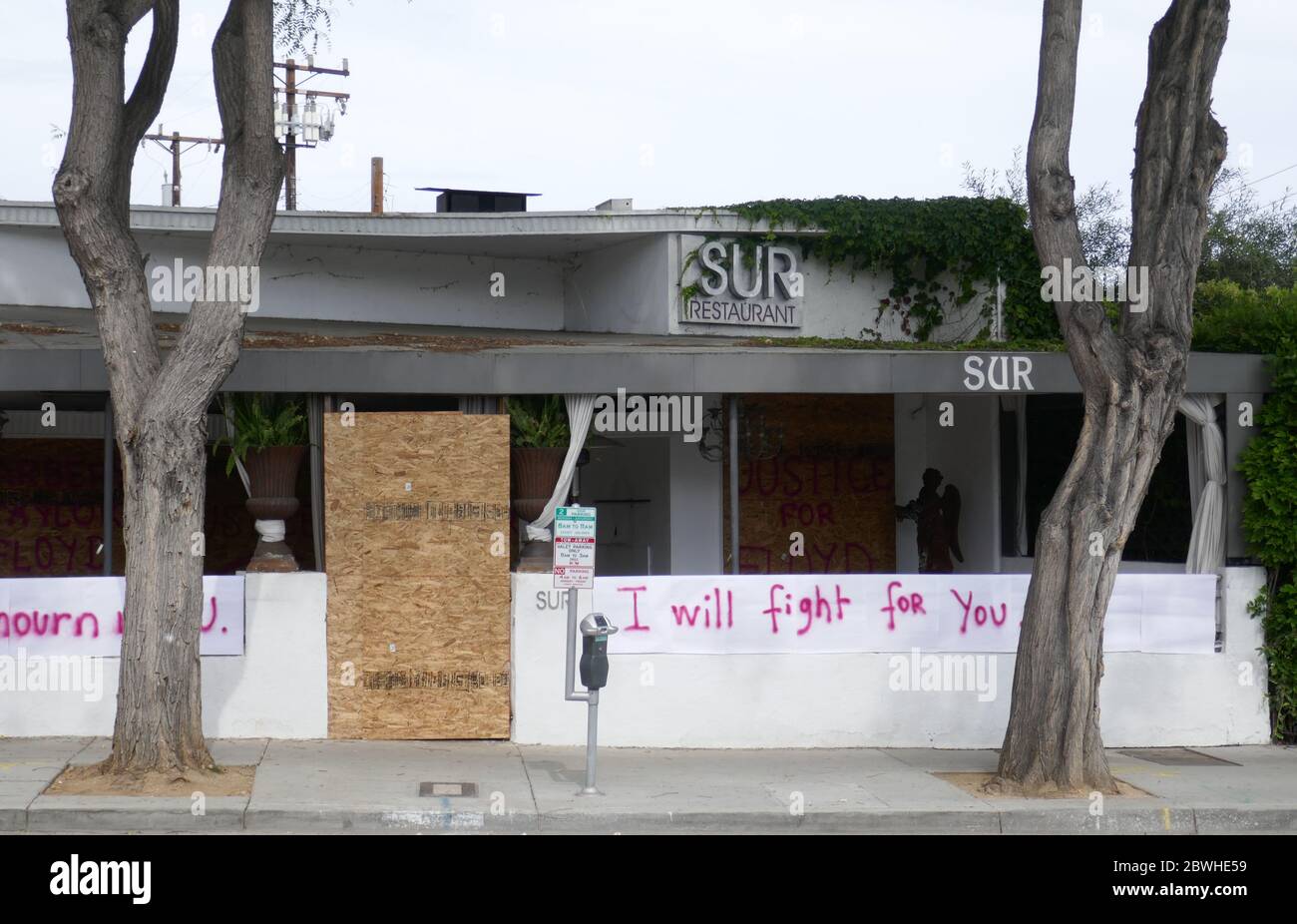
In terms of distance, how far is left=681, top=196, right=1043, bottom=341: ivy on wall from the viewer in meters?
16.6

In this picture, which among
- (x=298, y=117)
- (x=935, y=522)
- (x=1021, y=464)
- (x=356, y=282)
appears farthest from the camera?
(x=298, y=117)

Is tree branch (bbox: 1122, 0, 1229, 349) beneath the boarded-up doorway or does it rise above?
above

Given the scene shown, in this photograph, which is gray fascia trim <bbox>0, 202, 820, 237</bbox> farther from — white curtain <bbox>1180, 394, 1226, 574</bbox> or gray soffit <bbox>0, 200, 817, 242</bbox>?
→ white curtain <bbox>1180, 394, 1226, 574</bbox>

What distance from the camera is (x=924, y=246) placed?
16.8 m

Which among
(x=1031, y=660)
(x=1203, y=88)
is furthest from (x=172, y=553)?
(x=1203, y=88)

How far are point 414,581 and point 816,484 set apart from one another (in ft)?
20.4

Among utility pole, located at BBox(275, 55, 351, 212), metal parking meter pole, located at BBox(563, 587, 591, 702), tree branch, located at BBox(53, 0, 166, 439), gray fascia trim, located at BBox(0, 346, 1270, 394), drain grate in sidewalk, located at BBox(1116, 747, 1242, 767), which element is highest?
utility pole, located at BBox(275, 55, 351, 212)

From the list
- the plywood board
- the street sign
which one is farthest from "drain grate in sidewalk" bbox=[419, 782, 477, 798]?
the plywood board

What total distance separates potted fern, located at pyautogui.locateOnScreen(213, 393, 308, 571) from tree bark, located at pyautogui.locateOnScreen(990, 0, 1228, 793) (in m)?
5.98

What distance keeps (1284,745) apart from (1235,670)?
0.75m

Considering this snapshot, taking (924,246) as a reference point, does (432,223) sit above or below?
above

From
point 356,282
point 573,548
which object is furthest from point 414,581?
point 356,282

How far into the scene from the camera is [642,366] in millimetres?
11797

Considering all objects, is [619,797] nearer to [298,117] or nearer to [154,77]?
[154,77]
